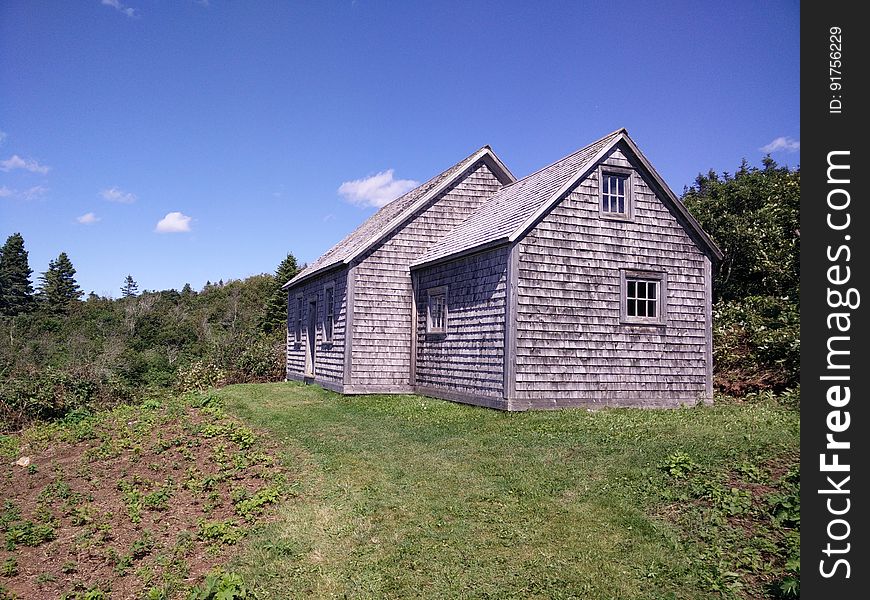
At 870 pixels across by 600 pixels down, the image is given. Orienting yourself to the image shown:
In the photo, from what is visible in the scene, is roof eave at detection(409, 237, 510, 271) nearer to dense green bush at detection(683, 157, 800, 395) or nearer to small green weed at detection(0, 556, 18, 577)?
dense green bush at detection(683, 157, 800, 395)

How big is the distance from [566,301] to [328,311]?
9.35 metres

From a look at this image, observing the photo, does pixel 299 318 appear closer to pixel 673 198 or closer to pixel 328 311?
pixel 328 311

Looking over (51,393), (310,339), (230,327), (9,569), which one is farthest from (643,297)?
(230,327)

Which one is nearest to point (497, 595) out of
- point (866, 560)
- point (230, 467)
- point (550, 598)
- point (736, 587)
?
point (550, 598)

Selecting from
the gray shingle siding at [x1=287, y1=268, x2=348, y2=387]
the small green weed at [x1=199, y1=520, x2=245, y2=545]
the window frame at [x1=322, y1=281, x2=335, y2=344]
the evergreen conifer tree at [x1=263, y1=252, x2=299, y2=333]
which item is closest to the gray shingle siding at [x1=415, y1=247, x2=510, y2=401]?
the gray shingle siding at [x1=287, y1=268, x2=348, y2=387]

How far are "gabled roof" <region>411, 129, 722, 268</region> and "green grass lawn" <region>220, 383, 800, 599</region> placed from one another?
5.05 m

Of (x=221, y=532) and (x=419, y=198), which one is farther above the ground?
(x=419, y=198)

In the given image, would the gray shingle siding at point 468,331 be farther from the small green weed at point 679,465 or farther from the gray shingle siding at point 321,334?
the small green weed at point 679,465

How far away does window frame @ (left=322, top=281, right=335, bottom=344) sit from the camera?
21.4 m

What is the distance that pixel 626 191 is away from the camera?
1636cm

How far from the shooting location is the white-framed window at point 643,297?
16.0 metres

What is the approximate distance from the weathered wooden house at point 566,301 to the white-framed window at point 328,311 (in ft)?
6.96

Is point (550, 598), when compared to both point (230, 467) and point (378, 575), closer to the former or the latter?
point (378, 575)

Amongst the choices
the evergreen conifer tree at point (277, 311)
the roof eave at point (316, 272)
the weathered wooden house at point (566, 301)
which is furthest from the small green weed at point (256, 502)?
the evergreen conifer tree at point (277, 311)
